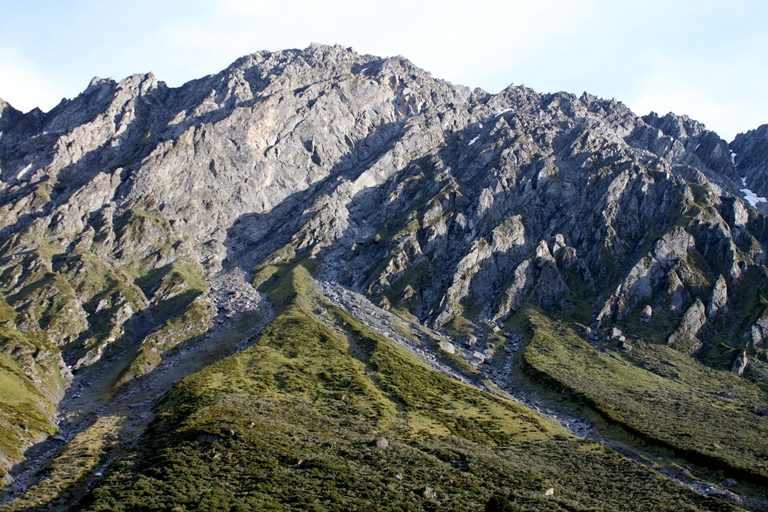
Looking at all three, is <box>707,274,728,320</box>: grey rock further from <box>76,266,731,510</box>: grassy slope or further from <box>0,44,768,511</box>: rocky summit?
<box>76,266,731,510</box>: grassy slope

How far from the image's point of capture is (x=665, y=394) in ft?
388

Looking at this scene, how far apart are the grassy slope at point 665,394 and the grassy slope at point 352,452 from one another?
60.1 ft

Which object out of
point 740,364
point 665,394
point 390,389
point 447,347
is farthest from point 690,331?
point 390,389

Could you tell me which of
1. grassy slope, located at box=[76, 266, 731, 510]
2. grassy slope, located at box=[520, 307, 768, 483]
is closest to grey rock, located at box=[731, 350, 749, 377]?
grassy slope, located at box=[520, 307, 768, 483]

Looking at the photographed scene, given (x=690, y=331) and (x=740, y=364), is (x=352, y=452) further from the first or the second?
(x=690, y=331)

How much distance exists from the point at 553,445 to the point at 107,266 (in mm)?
182076

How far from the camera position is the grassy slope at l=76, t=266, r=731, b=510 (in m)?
49.8

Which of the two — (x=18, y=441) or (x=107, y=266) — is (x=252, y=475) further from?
(x=107, y=266)

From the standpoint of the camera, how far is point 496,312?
185 meters

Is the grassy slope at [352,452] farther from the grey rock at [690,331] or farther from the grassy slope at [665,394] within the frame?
the grey rock at [690,331]

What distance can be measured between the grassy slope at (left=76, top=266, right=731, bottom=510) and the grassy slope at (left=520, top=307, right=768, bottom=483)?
1831cm

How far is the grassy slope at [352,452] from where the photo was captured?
163 ft

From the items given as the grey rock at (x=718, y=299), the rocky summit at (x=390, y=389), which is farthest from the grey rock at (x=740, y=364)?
the grey rock at (x=718, y=299)

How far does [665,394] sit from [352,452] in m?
91.8
